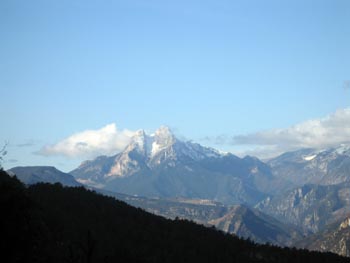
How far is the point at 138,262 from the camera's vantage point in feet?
640

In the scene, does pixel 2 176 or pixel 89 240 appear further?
pixel 2 176

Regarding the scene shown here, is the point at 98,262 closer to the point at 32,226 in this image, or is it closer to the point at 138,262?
the point at 138,262

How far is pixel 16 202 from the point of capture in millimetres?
126875

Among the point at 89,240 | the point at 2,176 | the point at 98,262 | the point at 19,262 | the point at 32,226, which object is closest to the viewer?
the point at 89,240

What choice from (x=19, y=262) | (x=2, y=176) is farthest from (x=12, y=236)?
(x=2, y=176)

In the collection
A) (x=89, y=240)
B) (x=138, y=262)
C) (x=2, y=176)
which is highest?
(x=2, y=176)

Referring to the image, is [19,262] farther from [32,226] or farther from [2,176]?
[2,176]

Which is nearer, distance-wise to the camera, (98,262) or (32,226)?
(32,226)

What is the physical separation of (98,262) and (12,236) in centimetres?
7140

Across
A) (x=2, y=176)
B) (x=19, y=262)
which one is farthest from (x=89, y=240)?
(x=2, y=176)

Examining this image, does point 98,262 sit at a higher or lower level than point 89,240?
lower

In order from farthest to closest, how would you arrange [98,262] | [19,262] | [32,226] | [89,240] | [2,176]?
[98,262] → [2,176] → [32,226] → [19,262] → [89,240]

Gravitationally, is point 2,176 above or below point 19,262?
above

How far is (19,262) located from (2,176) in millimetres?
36899
